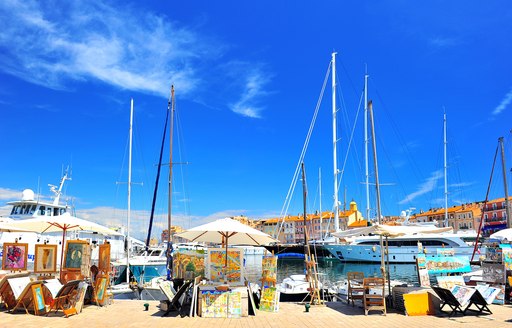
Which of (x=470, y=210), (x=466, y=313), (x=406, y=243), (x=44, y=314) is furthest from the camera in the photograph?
(x=470, y=210)

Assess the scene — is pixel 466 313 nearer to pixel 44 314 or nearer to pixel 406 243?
pixel 44 314

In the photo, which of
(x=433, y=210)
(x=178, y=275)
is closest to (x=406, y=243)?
(x=178, y=275)

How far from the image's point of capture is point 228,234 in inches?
544

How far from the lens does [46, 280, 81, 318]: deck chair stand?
1098cm

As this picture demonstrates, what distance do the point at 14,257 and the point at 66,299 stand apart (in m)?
3.66

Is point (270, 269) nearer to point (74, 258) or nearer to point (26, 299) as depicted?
point (74, 258)

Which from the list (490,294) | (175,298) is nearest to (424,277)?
(490,294)

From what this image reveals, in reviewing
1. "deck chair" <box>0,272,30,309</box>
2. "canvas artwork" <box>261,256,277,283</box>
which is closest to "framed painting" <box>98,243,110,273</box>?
"deck chair" <box>0,272,30,309</box>

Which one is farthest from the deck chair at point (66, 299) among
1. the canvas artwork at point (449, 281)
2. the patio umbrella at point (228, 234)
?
the canvas artwork at point (449, 281)

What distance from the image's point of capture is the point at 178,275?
13.1m

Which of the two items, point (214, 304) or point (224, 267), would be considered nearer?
point (214, 304)

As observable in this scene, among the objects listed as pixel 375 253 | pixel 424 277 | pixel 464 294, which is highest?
pixel 424 277

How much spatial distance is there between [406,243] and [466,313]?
1956 inches

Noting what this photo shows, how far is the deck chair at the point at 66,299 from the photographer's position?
1098 centimetres
